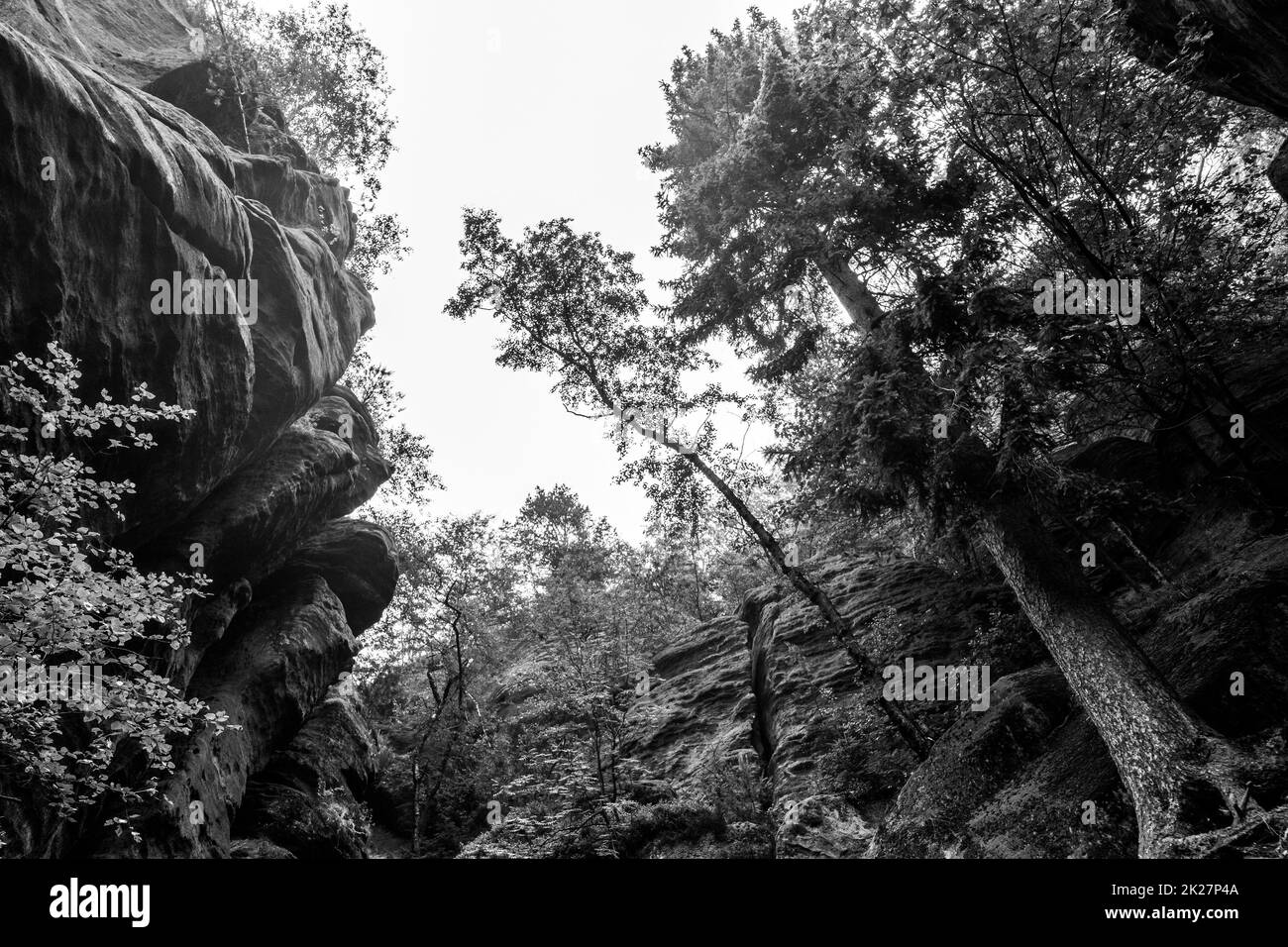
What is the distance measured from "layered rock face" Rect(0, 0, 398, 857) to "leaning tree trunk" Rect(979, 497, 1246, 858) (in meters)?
13.4

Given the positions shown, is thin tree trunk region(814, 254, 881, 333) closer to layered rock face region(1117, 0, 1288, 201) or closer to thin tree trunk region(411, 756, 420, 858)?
layered rock face region(1117, 0, 1288, 201)

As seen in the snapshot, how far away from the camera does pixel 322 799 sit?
58.2 feet

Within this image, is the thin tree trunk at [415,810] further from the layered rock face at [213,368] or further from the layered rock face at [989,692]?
the layered rock face at [989,692]

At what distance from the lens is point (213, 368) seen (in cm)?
1399

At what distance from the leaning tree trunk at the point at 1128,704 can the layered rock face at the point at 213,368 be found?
13435 millimetres

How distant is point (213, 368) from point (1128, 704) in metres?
17.4

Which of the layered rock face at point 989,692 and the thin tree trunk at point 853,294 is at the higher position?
the thin tree trunk at point 853,294

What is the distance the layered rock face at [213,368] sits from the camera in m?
10.2

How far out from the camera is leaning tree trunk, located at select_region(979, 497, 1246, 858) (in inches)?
243

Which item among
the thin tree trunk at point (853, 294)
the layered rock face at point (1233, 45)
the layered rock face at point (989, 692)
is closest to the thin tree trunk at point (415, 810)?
the layered rock face at point (989, 692)

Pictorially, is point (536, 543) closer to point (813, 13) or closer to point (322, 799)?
point (322, 799)

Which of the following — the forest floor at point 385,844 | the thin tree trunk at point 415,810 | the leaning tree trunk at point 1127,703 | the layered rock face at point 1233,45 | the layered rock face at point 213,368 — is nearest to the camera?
the leaning tree trunk at point 1127,703

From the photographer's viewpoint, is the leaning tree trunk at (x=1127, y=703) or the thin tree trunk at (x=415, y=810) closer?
the leaning tree trunk at (x=1127, y=703)

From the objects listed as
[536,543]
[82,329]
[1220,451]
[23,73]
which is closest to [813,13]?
[1220,451]
